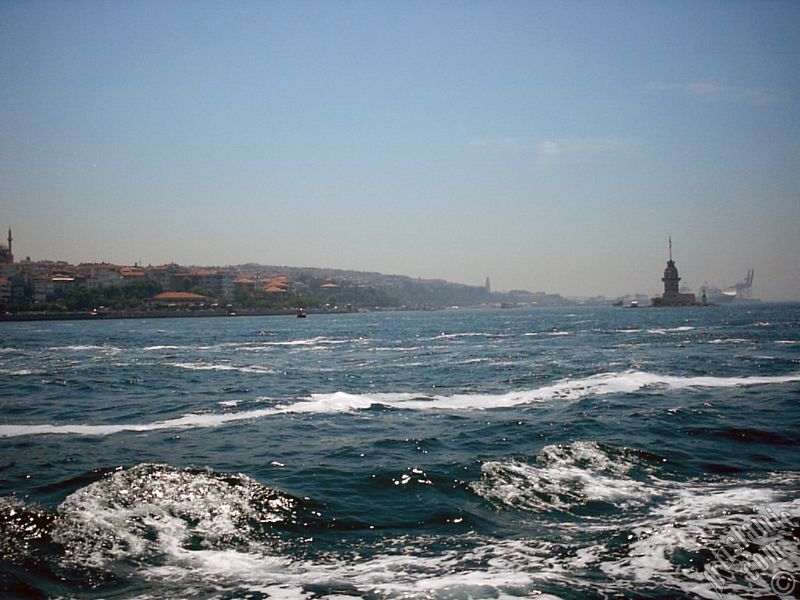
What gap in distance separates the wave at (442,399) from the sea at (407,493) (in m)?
0.16

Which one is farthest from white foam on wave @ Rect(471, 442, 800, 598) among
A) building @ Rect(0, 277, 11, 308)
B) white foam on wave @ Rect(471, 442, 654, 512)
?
building @ Rect(0, 277, 11, 308)

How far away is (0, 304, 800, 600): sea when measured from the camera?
766cm

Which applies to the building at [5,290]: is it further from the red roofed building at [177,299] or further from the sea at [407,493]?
the sea at [407,493]

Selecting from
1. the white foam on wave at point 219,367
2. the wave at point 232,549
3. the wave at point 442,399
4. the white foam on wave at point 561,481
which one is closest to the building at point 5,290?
the white foam on wave at point 219,367

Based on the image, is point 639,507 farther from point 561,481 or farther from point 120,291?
point 120,291

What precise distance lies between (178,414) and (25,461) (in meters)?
6.54

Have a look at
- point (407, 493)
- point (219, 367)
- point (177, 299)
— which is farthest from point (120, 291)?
point (407, 493)

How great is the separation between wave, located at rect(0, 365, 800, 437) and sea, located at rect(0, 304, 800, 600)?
0.52 ft

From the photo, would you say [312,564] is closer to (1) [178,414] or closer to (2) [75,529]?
(2) [75,529]

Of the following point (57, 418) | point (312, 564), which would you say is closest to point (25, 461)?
point (57, 418)

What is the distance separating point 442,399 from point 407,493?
11.5 meters

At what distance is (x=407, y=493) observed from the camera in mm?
11258

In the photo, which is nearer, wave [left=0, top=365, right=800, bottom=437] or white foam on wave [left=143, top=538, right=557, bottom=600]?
white foam on wave [left=143, top=538, right=557, bottom=600]

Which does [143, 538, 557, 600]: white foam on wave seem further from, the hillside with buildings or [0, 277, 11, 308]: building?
[0, 277, 11, 308]: building
